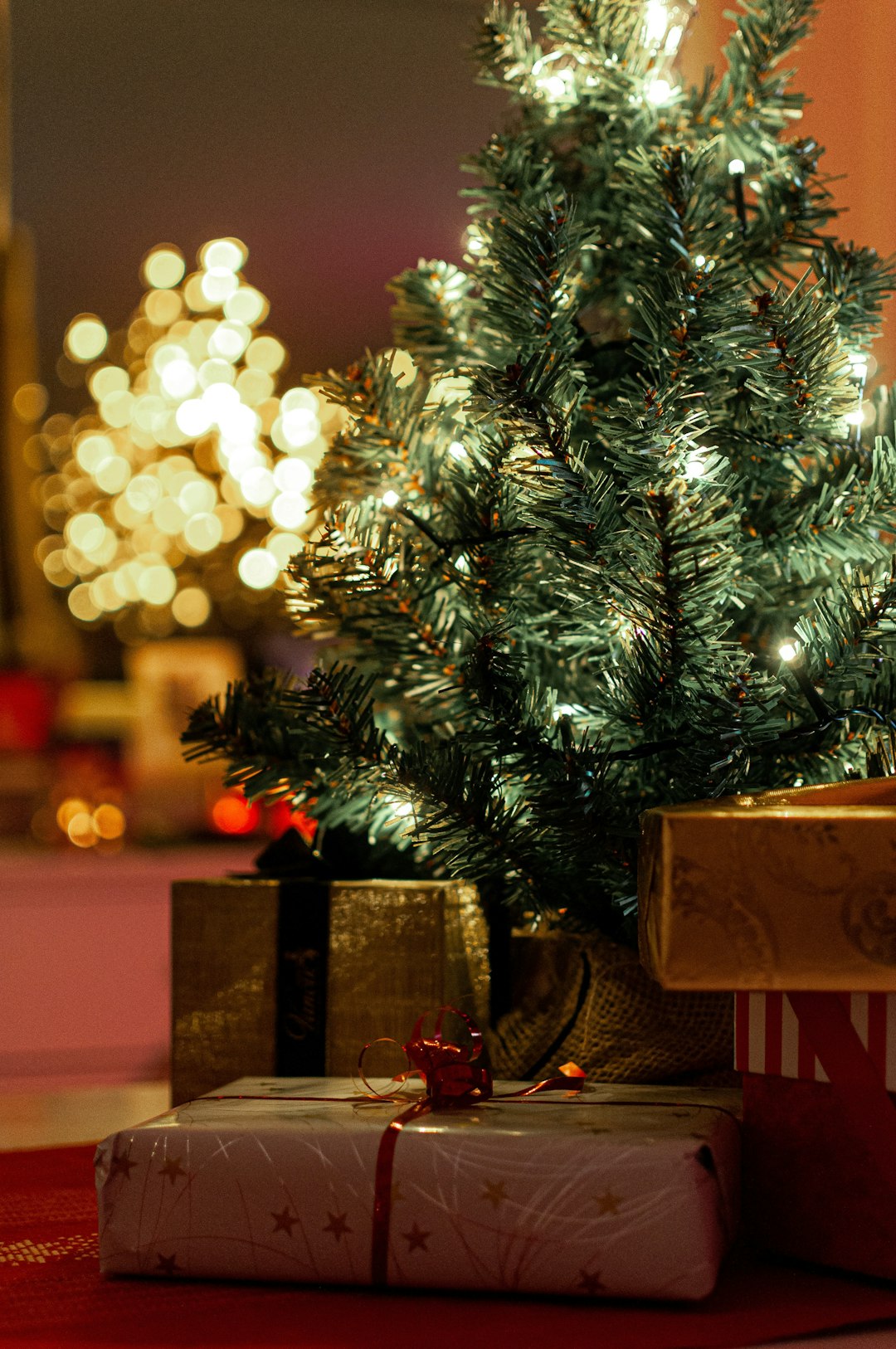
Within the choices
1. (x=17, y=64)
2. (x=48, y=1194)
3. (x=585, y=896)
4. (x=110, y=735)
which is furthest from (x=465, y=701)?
(x=17, y=64)

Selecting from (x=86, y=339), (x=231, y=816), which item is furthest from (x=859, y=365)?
(x=86, y=339)

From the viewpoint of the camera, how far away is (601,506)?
0.61m

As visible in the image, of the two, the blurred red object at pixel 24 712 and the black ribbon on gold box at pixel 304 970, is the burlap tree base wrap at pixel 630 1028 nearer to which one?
the black ribbon on gold box at pixel 304 970

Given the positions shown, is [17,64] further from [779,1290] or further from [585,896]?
[779,1290]

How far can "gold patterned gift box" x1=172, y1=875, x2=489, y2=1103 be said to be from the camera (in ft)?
2.34

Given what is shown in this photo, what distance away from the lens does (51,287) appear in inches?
122

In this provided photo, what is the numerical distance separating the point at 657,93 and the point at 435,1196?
602 mm

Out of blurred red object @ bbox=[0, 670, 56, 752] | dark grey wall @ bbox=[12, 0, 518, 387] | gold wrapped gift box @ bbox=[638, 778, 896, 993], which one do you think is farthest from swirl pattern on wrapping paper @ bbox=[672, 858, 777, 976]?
dark grey wall @ bbox=[12, 0, 518, 387]

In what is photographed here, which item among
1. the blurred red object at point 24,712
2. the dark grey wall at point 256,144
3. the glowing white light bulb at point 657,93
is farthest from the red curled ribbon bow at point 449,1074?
the dark grey wall at point 256,144

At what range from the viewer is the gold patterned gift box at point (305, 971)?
714 millimetres

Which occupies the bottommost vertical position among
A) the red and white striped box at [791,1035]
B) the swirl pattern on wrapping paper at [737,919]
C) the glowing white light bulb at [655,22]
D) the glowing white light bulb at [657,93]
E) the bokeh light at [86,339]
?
the red and white striped box at [791,1035]

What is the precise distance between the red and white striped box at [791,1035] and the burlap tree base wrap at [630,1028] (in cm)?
10

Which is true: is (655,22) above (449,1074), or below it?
above

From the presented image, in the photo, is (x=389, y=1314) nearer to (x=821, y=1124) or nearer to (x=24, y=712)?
(x=821, y=1124)
